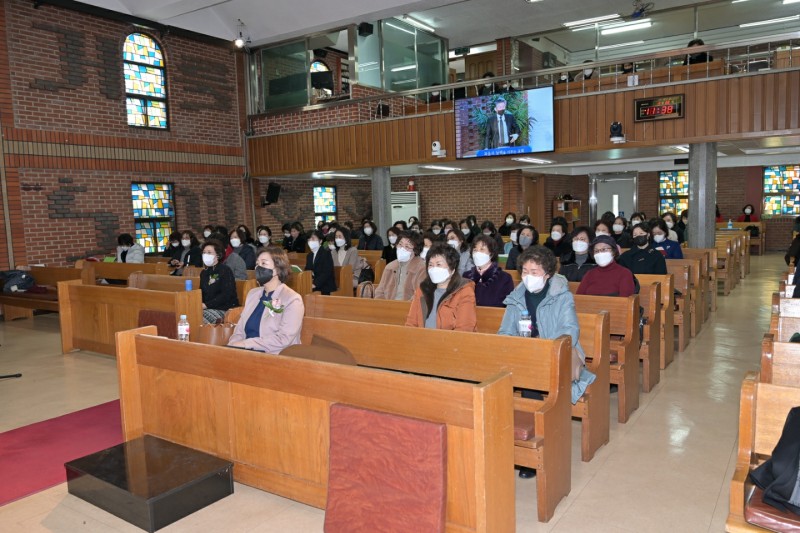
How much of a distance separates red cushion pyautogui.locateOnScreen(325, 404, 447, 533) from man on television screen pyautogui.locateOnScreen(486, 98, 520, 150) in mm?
9043

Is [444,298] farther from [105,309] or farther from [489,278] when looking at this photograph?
[105,309]

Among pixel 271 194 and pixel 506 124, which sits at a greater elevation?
pixel 506 124

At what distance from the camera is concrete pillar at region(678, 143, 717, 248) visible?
32.5 ft

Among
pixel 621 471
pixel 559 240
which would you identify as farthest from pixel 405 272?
pixel 621 471

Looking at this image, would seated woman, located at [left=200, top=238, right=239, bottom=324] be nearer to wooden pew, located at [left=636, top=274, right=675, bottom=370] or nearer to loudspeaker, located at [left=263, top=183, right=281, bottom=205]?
wooden pew, located at [left=636, top=274, right=675, bottom=370]

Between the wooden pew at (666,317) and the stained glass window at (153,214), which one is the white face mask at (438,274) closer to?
the wooden pew at (666,317)

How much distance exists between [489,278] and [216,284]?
3563mm

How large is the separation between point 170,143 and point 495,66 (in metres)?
9.06

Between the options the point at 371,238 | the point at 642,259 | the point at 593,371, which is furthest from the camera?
the point at 371,238

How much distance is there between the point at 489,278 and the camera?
224 inches

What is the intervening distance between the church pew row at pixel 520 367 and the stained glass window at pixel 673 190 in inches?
670

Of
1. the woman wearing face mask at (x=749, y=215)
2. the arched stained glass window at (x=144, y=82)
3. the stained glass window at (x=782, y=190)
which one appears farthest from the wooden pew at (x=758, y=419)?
the stained glass window at (x=782, y=190)

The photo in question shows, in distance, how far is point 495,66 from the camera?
17234 millimetres

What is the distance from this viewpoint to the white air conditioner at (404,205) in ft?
58.6
